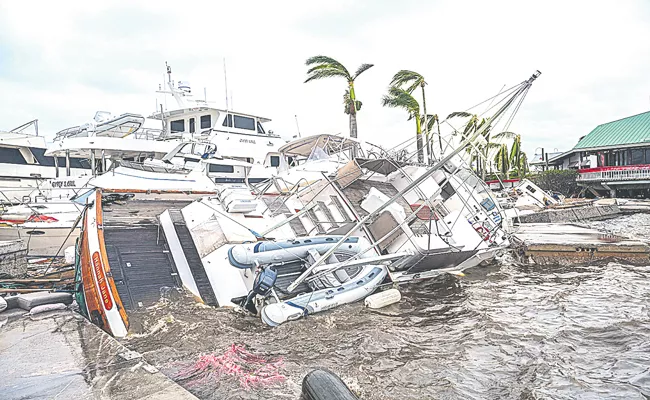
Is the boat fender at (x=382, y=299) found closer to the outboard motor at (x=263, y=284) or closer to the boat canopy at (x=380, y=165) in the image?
the outboard motor at (x=263, y=284)

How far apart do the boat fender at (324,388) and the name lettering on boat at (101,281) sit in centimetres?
337

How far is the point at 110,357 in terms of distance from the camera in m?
4.27

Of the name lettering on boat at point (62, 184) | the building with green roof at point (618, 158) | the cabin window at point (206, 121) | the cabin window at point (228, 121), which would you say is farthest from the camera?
the building with green roof at point (618, 158)

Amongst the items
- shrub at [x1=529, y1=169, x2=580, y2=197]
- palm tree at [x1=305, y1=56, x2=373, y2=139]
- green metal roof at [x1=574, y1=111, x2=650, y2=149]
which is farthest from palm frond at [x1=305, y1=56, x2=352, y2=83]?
green metal roof at [x1=574, y1=111, x2=650, y2=149]

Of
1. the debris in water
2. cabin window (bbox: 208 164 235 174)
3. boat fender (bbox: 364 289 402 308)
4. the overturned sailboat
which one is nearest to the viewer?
the debris in water

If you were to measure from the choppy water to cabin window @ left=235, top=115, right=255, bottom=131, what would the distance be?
616 inches

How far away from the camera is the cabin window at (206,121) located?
21.5m

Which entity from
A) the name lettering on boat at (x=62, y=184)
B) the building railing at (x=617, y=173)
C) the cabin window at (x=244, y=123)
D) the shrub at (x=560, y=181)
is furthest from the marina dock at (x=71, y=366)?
the shrub at (x=560, y=181)

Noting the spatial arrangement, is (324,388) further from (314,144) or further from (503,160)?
(503,160)

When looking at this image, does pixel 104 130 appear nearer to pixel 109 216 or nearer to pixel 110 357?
pixel 109 216

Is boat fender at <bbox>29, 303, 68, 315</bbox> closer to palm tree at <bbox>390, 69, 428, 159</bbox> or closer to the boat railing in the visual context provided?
the boat railing

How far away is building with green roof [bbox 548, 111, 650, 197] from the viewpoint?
33.2 metres

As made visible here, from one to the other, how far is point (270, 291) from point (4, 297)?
12.8ft

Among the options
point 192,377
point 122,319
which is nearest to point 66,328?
point 122,319
